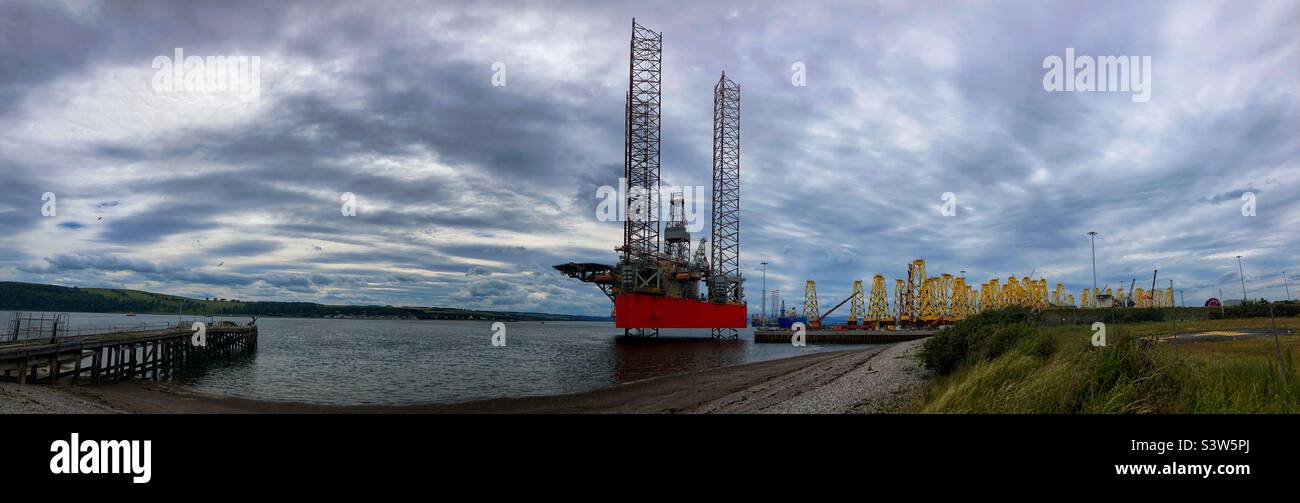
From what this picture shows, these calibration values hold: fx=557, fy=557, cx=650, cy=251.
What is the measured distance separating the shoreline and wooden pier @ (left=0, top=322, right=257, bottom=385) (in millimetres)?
1840

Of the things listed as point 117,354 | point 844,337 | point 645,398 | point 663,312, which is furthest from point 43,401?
point 844,337

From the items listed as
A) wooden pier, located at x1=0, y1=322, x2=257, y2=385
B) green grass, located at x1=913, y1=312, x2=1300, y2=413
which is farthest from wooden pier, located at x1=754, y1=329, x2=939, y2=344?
green grass, located at x1=913, y1=312, x2=1300, y2=413

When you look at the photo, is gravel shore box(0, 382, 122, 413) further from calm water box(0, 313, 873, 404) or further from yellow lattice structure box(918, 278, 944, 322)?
yellow lattice structure box(918, 278, 944, 322)

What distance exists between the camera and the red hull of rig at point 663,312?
238 feet

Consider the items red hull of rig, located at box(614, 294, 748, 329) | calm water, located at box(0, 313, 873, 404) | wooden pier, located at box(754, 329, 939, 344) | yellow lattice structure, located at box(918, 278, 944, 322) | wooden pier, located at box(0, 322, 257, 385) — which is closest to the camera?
wooden pier, located at box(0, 322, 257, 385)

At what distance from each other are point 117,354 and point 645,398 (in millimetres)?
35659

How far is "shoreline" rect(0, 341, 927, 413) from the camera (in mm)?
16562

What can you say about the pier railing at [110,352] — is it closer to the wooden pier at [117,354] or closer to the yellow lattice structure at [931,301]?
the wooden pier at [117,354]

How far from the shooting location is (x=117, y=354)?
35469 mm

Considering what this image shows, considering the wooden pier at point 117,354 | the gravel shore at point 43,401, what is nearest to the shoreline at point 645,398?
the gravel shore at point 43,401

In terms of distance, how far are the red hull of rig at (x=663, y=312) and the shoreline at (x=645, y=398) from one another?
1634 inches

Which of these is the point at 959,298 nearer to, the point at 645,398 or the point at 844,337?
the point at 844,337
